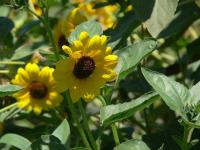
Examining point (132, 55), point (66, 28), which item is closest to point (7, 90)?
point (132, 55)

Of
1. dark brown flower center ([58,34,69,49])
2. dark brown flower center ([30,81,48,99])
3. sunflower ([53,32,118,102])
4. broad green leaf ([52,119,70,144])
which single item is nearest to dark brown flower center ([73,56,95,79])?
sunflower ([53,32,118,102])

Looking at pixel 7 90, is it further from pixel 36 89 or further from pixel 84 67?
pixel 36 89

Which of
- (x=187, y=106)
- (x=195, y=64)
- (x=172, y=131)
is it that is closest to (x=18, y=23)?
(x=195, y=64)

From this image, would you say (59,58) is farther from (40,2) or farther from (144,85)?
(144,85)

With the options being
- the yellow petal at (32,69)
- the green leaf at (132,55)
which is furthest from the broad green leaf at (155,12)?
the yellow petal at (32,69)

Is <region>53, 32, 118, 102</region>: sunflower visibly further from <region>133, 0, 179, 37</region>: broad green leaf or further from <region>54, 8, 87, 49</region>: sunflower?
<region>54, 8, 87, 49</region>: sunflower
